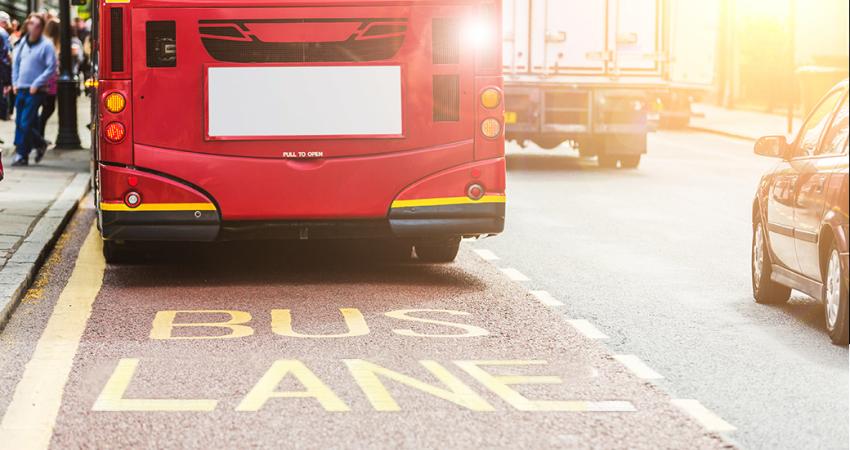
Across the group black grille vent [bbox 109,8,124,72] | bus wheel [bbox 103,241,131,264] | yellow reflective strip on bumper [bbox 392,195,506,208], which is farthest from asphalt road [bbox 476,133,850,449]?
black grille vent [bbox 109,8,124,72]

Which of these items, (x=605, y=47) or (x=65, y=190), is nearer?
(x=65, y=190)

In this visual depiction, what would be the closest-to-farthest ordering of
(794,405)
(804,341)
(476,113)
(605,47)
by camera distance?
(794,405) → (804,341) → (476,113) → (605,47)

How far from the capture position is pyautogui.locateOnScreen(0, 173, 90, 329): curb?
956 cm

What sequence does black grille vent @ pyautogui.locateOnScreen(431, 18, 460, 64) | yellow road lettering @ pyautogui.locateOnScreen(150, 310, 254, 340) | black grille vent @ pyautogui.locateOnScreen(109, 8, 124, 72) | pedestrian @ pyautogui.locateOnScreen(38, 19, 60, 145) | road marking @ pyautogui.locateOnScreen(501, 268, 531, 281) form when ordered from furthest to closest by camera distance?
pedestrian @ pyautogui.locateOnScreen(38, 19, 60, 145) < road marking @ pyautogui.locateOnScreen(501, 268, 531, 281) < black grille vent @ pyautogui.locateOnScreen(431, 18, 460, 64) < black grille vent @ pyautogui.locateOnScreen(109, 8, 124, 72) < yellow road lettering @ pyautogui.locateOnScreen(150, 310, 254, 340)

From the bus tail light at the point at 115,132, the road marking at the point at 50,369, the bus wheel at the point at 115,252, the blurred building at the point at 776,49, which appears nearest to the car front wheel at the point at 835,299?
the road marking at the point at 50,369

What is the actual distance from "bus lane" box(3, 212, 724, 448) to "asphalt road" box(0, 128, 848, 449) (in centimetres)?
2

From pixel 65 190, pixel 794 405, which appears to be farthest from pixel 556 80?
pixel 794 405

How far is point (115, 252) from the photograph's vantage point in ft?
38.1

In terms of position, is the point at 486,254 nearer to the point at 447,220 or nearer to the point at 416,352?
the point at 447,220

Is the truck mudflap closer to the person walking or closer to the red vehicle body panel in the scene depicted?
the red vehicle body panel

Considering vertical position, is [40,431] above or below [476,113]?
below

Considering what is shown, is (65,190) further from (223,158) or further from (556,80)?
(556,80)

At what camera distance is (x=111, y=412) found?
666cm

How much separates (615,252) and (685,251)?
0.62 m
